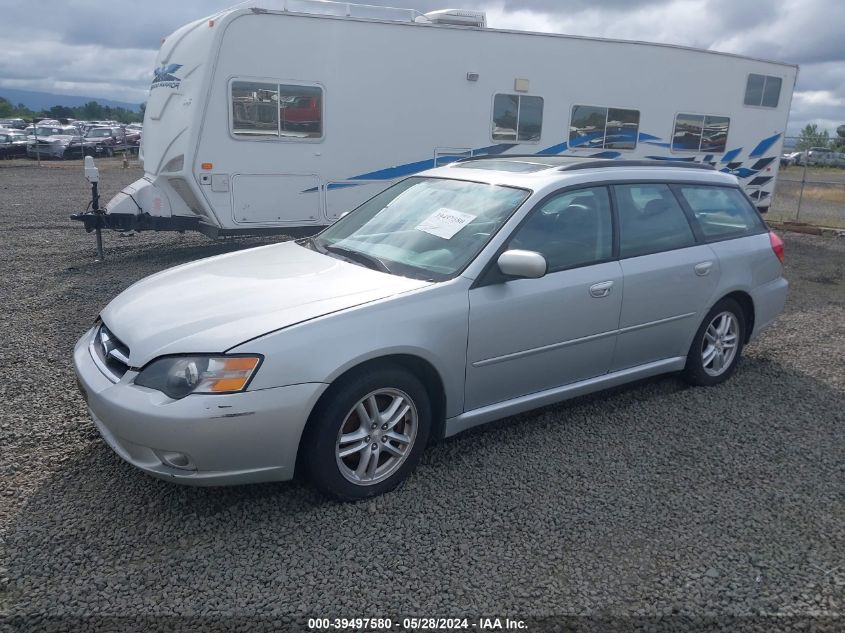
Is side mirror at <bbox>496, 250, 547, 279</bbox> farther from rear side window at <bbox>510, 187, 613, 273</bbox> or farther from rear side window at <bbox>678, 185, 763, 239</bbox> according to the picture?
rear side window at <bbox>678, 185, 763, 239</bbox>

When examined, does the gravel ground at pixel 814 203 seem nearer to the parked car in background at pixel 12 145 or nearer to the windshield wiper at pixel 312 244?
the windshield wiper at pixel 312 244

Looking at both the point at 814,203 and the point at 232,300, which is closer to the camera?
the point at 232,300

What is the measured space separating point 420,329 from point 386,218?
1300 millimetres

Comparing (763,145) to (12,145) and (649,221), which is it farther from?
(12,145)

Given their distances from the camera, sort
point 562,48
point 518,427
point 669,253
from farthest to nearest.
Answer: point 562,48 → point 669,253 → point 518,427

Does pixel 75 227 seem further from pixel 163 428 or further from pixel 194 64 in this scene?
pixel 163 428

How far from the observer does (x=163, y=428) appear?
117 inches

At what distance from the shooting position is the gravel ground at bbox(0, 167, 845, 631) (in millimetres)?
2771

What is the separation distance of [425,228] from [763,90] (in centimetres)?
992

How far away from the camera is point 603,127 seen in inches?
397

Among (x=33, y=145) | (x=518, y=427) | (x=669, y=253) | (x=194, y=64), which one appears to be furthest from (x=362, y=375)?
(x=33, y=145)

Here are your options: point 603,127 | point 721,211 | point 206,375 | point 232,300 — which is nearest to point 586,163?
point 721,211

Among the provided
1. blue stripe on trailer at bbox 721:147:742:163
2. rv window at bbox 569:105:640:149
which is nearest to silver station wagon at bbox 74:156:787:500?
rv window at bbox 569:105:640:149

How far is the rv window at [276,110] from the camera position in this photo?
8039 millimetres
